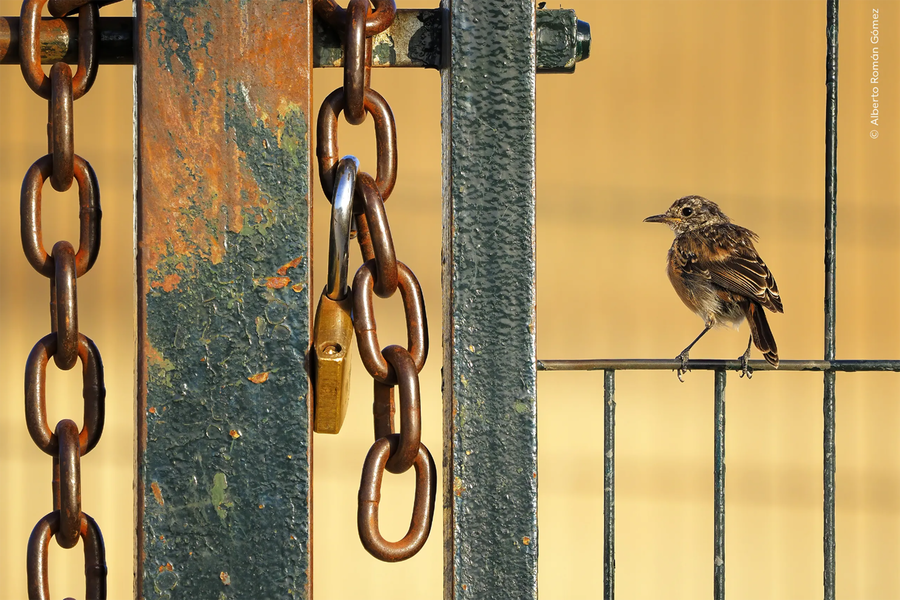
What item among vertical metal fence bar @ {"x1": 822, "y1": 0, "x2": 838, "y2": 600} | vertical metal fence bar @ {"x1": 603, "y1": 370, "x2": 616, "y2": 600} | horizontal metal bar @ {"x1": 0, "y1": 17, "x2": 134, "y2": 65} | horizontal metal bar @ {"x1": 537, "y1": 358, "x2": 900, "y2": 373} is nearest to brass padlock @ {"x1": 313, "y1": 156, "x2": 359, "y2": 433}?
horizontal metal bar @ {"x1": 0, "y1": 17, "x2": 134, "y2": 65}

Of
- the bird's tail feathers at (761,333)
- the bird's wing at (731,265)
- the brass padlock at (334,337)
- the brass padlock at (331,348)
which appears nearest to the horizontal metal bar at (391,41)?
the brass padlock at (334,337)

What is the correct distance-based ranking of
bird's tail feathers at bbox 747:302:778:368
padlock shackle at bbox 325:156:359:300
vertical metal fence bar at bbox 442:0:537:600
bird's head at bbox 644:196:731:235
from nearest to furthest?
padlock shackle at bbox 325:156:359:300 < vertical metal fence bar at bbox 442:0:537:600 < bird's tail feathers at bbox 747:302:778:368 < bird's head at bbox 644:196:731:235

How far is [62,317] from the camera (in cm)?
73

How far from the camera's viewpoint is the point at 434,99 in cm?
394

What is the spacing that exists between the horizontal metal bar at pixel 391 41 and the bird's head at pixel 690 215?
2913mm

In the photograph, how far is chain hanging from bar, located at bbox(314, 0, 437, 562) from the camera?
28.6 inches

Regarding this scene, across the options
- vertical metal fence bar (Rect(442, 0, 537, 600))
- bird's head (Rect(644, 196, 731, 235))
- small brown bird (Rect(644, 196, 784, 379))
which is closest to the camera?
vertical metal fence bar (Rect(442, 0, 537, 600))

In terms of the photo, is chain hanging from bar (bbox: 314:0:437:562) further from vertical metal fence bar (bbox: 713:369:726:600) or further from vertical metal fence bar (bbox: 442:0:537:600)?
vertical metal fence bar (bbox: 713:369:726:600)

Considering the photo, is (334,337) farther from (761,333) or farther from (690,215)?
(690,215)

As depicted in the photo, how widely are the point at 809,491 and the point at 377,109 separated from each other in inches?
157

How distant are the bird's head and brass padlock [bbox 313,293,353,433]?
3.13m

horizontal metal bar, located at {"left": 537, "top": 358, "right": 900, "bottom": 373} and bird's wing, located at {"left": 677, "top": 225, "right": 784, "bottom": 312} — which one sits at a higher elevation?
bird's wing, located at {"left": 677, "top": 225, "right": 784, "bottom": 312}

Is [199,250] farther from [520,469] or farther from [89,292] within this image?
[89,292]

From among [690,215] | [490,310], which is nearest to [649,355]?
[690,215]
